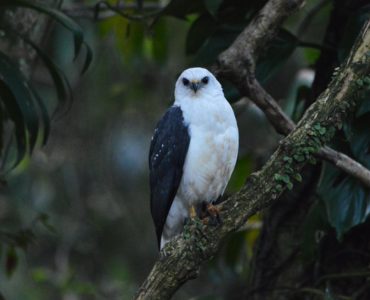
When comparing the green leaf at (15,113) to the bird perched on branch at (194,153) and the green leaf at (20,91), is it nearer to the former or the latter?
the green leaf at (20,91)

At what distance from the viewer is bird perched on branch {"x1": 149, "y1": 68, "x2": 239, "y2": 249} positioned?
15.4 ft

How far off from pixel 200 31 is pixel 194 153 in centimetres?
122

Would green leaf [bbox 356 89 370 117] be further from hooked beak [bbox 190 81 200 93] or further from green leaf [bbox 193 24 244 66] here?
green leaf [bbox 193 24 244 66]

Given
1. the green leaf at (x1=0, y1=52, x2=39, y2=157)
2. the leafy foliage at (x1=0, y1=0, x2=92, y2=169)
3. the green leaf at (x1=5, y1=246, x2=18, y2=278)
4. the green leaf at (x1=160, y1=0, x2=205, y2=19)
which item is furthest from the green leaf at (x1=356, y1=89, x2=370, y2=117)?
the green leaf at (x1=5, y1=246, x2=18, y2=278)

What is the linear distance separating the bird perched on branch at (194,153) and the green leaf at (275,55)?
0.41 m

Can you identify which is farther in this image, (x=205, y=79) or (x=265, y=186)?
(x=205, y=79)

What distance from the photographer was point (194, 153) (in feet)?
15.4

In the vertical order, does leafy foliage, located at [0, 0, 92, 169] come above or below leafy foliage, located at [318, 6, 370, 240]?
above

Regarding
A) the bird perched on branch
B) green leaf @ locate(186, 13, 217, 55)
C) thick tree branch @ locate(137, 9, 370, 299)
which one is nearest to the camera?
thick tree branch @ locate(137, 9, 370, 299)

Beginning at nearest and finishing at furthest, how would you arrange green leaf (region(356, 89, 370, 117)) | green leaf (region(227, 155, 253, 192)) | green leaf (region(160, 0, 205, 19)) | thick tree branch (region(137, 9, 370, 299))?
1. thick tree branch (region(137, 9, 370, 299))
2. green leaf (region(356, 89, 370, 117))
3. green leaf (region(160, 0, 205, 19))
4. green leaf (region(227, 155, 253, 192))

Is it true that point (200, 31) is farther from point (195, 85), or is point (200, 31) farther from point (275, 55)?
point (195, 85)

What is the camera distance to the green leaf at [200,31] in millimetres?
5609

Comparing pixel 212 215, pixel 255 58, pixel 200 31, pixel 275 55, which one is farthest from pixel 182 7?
pixel 212 215

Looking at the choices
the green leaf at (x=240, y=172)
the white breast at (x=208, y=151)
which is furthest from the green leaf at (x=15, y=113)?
the green leaf at (x=240, y=172)
